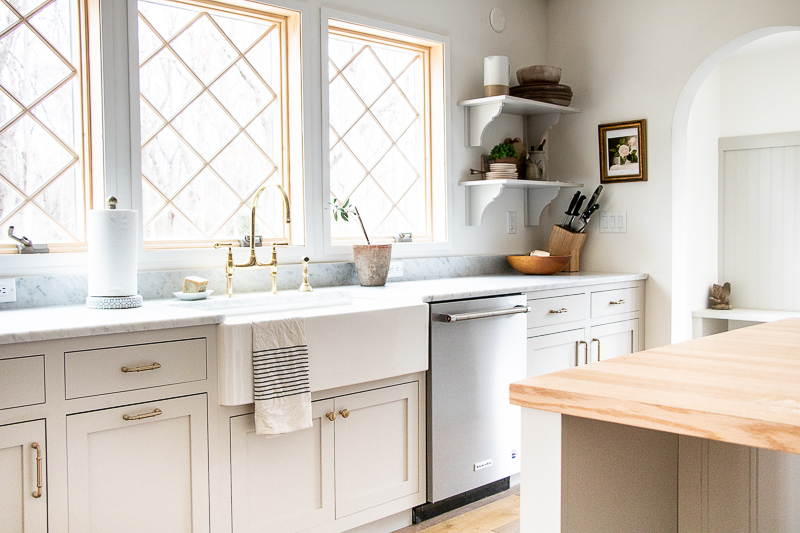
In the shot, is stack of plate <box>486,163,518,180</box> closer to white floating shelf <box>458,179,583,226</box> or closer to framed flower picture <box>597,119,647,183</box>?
white floating shelf <box>458,179,583,226</box>

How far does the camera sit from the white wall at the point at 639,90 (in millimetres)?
3592

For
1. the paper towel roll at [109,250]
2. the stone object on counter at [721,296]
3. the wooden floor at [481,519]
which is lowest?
the wooden floor at [481,519]

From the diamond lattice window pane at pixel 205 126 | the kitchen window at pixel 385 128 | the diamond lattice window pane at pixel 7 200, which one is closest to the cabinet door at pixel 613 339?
the kitchen window at pixel 385 128

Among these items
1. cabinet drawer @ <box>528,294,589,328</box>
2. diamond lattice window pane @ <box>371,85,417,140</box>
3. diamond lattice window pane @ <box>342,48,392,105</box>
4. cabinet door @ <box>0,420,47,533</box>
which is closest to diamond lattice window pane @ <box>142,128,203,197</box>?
diamond lattice window pane @ <box>342,48,392,105</box>

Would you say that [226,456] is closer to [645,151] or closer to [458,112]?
[458,112]

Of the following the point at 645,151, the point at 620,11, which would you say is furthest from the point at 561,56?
the point at 645,151

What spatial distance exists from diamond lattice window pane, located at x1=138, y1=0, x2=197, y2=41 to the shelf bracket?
1496mm

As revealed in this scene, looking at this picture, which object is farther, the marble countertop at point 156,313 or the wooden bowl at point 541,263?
the wooden bowl at point 541,263

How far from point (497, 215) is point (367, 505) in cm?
197

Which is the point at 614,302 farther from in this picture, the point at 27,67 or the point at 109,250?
the point at 27,67

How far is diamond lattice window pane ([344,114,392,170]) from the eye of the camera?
133 inches

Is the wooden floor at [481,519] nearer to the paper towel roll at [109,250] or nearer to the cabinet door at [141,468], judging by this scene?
the cabinet door at [141,468]

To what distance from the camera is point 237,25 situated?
117 inches

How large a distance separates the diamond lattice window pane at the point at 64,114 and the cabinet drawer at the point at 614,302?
2.36m
